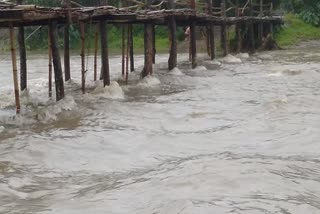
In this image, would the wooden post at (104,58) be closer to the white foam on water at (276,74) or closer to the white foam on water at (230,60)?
the white foam on water at (276,74)

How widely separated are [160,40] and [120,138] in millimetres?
26646

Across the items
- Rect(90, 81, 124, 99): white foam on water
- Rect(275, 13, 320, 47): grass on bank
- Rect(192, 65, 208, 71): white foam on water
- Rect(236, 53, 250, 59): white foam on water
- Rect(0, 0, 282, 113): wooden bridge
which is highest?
Rect(0, 0, 282, 113): wooden bridge

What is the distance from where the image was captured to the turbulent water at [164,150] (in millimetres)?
6418

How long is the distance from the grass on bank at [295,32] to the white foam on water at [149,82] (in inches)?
682

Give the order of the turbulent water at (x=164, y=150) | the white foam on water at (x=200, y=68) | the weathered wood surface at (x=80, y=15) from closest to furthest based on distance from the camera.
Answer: the turbulent water at (x=164, y=150) → the weathered wood surface at (x=80, y=15) → the white foam on water at (x=200, y=68)

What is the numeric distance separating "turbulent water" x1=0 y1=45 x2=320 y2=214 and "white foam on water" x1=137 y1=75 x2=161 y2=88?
0.10 meters

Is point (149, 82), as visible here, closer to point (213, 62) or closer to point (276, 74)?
point (276, 74)

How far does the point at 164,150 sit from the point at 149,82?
8412mm

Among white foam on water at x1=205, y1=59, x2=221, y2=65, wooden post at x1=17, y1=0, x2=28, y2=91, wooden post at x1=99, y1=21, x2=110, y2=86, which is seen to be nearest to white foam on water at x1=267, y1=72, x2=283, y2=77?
white foam on water at x1=205, y1=59, x2=221, y2=65

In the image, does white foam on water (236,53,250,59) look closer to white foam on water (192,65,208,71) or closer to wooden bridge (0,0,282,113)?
wooden bridge (0,0,282,113)

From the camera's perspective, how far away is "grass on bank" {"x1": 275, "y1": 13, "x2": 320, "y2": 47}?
112 ft

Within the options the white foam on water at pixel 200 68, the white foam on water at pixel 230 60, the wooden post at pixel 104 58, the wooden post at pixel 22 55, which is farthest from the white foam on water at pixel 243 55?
the wooden post at pixel 22 55

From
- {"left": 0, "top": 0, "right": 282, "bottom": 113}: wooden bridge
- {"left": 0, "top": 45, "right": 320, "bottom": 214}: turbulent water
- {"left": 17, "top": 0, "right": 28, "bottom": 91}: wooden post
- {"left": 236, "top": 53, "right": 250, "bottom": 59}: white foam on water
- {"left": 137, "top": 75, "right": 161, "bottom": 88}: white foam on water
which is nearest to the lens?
{"left": 0, "top": 45, "right": 320, "bottom": 214}: turbulent water

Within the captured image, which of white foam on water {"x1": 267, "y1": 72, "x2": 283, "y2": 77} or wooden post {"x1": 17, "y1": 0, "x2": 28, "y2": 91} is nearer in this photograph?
wooden post {"x1": 17, "y1": 0, "x2": 28, "y2": 91}
